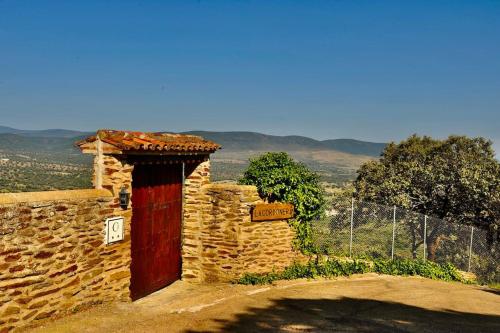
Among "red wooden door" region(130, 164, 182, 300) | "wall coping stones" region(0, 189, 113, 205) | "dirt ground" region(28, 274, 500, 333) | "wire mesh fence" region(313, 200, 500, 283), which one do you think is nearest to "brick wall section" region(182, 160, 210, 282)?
"red wooden door" region(130, 164, 182, 300)

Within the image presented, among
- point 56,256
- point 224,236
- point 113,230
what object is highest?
point 113,230

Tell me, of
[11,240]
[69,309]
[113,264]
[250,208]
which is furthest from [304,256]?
[11,240]

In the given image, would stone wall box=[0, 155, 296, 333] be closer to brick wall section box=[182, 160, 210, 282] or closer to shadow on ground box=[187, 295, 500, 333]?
brick wall section box=[182, 160, 210, 282]

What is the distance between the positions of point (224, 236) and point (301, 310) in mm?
2978

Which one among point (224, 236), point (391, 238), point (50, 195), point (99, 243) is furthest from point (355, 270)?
point (50, 195)

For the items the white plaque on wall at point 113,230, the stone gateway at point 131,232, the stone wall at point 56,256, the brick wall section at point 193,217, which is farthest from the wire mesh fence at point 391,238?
the stone wall at point 56,256

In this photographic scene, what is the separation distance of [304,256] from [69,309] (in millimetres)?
6784

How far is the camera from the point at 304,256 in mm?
12562

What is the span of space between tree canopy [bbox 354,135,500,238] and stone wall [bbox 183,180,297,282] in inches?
568

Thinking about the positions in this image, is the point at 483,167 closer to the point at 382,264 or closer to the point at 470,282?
the point at 470,282

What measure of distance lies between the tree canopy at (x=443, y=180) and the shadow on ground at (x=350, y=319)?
547 inches

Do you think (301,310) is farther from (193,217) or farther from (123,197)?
(123,197)

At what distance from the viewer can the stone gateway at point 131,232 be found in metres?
7.12

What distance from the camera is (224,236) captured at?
1116 centimetres
